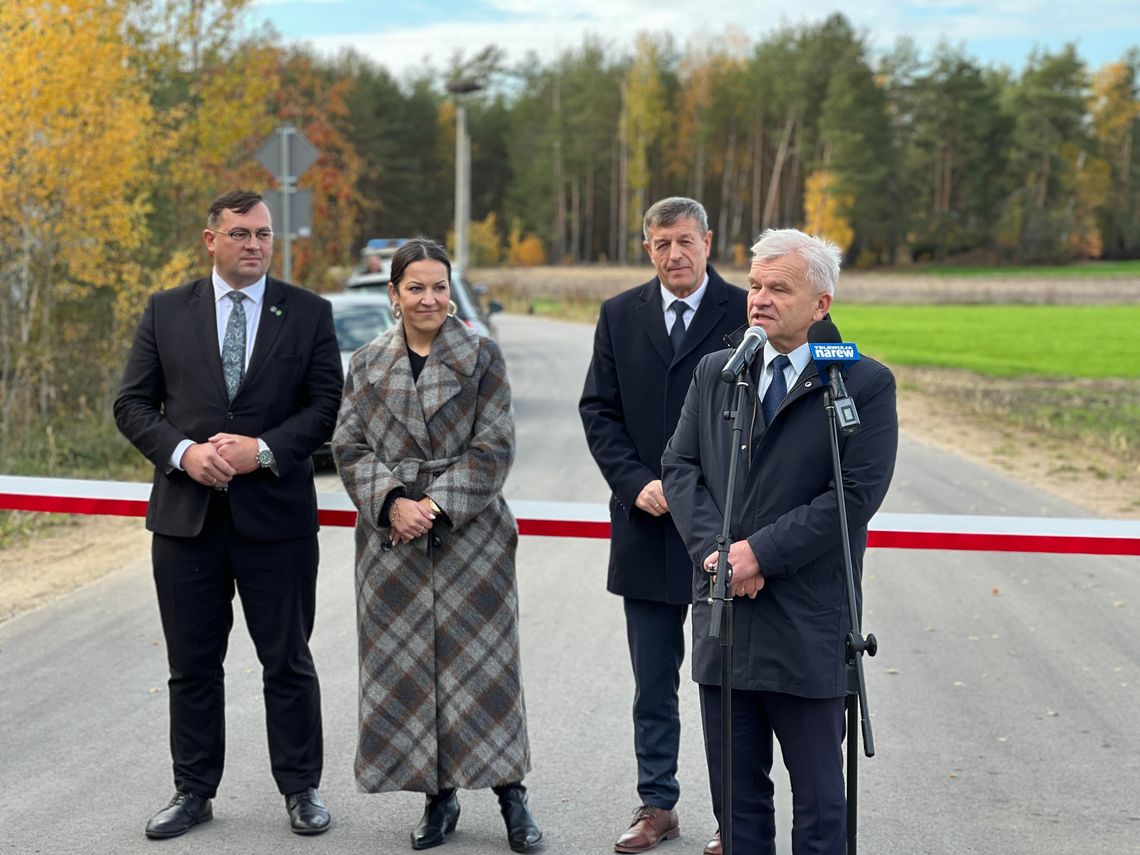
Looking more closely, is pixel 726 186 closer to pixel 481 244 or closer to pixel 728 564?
pixel 481 244

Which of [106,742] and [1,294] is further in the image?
[1,294]

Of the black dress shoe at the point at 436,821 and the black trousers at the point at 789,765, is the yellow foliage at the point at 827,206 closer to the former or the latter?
the black dress shoe at the point at 436,821

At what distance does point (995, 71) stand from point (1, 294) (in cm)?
11627

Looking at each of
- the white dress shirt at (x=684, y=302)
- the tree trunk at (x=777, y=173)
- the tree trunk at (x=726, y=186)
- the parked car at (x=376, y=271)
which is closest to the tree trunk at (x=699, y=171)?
the tree trunk at (x=726, y=186)

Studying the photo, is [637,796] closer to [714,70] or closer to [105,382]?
[105,382]

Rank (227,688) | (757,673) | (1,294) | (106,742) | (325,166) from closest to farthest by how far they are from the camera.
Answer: (757,673) → (106,742) → (227,688) → (1,294) → (325,166)

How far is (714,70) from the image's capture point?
10731cm

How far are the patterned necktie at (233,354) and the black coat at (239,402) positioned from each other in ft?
0.13

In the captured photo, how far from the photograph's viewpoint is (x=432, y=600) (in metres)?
4.73

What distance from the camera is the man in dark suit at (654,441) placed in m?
4.84

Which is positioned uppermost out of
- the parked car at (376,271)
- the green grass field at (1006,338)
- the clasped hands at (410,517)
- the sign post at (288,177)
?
the sign post at (288,177)

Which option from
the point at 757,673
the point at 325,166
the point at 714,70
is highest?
the point at 714,70

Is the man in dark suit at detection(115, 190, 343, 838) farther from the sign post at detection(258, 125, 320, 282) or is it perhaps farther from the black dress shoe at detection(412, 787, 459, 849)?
the sign post at detection(258, 125, 320, 282)

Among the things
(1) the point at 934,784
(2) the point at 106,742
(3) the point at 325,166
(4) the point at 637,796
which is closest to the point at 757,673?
(4) the point at 637,796
